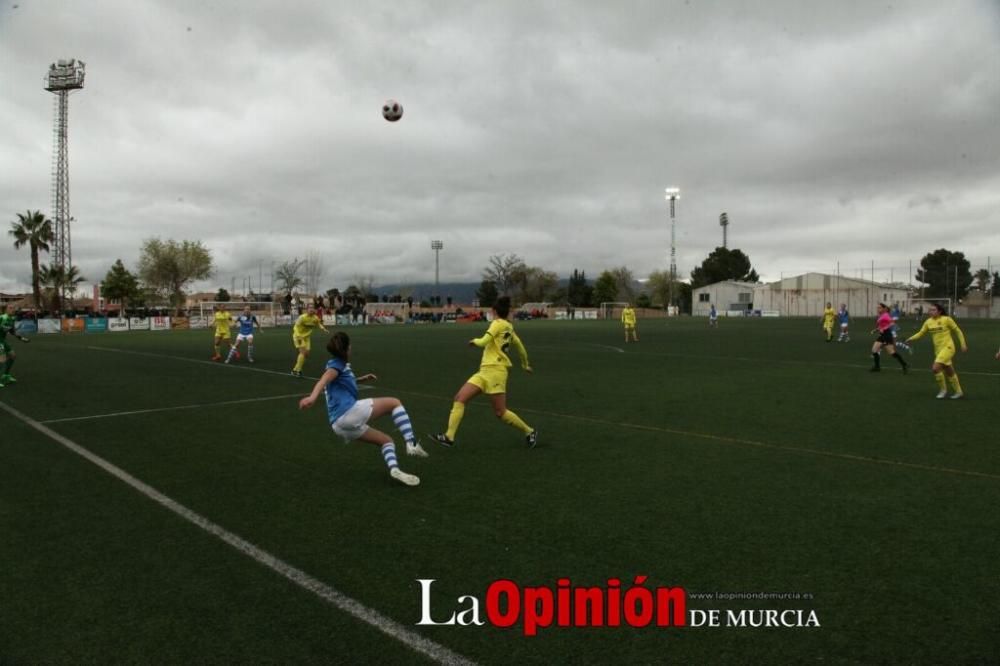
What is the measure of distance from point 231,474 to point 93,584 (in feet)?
8.75

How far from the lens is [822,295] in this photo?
82375 mm

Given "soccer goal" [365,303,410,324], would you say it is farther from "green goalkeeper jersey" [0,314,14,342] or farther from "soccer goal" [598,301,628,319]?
"green goalkeeper jersey" [0,314,14,342]

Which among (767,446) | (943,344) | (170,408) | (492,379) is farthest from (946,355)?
(170,408)

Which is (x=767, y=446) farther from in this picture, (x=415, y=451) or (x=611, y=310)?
(x=611, y=310)

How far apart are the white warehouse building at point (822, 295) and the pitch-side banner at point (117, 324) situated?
77.5 metres

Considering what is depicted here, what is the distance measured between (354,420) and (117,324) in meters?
53.8

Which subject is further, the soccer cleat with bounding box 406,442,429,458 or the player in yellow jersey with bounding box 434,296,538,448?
the player in yellow jersey with bounding box 434,296,538,448

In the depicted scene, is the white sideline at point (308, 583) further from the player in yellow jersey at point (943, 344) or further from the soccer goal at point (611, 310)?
the soccer goal at point (611, 310)

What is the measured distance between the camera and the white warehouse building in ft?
262

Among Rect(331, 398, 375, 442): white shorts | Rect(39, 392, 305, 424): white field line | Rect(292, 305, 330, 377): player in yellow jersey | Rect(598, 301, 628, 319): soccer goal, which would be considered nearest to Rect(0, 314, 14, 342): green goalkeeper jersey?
Rect(39, 392, 305, 424): white field line

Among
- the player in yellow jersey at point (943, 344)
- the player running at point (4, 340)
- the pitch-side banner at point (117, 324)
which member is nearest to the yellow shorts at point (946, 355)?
the player in yellow jersey at point (943, 344)

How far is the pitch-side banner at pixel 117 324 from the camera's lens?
50.2m

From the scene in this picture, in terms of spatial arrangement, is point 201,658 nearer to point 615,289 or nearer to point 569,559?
point 569,559

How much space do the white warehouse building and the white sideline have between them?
278 ft
